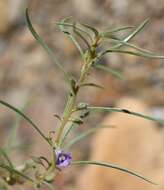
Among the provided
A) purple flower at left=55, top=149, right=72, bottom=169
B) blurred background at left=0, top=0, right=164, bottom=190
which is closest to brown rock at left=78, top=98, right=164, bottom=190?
blurred background at left=0, top=0, right=164, bottom=190

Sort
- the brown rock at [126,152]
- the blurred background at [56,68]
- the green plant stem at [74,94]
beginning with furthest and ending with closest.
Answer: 1. the blurred background at [56,68]
2. the brown rock at [126,152]
3. the green plant stem at [74,94]

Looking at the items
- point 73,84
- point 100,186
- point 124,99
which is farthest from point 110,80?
point 73,84

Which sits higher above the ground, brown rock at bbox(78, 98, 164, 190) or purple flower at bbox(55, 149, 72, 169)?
brown rock at bbox(78, 98, 164, 190)

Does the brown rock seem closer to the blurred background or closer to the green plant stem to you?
the blurred background

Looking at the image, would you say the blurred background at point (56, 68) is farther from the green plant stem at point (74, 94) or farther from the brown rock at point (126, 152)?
the green plant stem at point (74, 94)

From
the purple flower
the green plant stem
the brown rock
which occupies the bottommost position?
the purple flower

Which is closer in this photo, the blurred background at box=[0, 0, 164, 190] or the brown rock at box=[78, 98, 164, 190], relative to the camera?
the brown rock at box=[78, 98, 164, 190]

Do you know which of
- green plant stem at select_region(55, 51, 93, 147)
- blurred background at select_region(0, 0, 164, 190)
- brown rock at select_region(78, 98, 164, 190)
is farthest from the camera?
blurred background at select_region(0, 0, 164, 190)

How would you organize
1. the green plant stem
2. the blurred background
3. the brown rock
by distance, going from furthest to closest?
the blurred background
the brown rock
the green plant stem

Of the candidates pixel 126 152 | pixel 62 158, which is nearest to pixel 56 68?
pixel 126 152

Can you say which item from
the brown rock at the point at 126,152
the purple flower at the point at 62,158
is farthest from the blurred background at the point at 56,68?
the purple flower at the point at 62,158

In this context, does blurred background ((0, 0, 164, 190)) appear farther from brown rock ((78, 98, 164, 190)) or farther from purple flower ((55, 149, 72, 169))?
purple flower ((55, 149, 72, 169))
